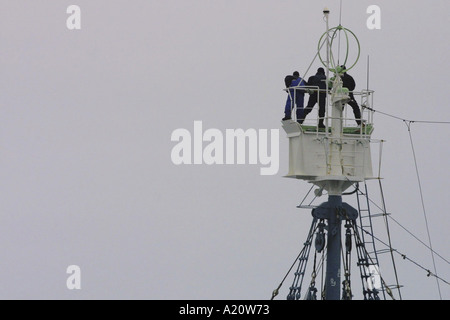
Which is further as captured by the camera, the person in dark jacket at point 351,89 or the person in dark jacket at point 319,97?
the person in dark jacket at point 351,89

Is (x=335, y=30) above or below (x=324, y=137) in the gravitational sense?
above

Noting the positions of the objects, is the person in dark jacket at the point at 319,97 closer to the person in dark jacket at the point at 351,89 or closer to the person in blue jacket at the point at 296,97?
the person in blue jacket at the point at 296,97

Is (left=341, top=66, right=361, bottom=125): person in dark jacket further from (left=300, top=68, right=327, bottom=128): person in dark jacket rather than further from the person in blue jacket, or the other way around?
the person in blue jacket

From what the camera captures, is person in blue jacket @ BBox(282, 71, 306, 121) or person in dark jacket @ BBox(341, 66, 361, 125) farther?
person in dark jacket @ BBox(341, 66, 361, 125)

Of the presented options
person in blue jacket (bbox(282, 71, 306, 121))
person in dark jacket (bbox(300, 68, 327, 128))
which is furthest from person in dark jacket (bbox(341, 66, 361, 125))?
person in blue jacket (bbox(282, 71, 306, 121))

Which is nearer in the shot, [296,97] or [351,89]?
[296,97]

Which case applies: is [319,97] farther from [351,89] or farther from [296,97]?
[351,89]

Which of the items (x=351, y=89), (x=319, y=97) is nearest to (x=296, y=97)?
(x=319, y=97)

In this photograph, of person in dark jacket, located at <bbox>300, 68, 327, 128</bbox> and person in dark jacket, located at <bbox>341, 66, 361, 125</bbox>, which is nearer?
person in dark jacket, located at <bbox>300, 68, 327, 128</bbox>

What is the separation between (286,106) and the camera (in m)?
62.8

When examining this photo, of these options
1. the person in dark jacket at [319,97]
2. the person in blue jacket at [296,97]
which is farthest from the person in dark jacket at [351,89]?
the person in blue jacket at [296,97]
